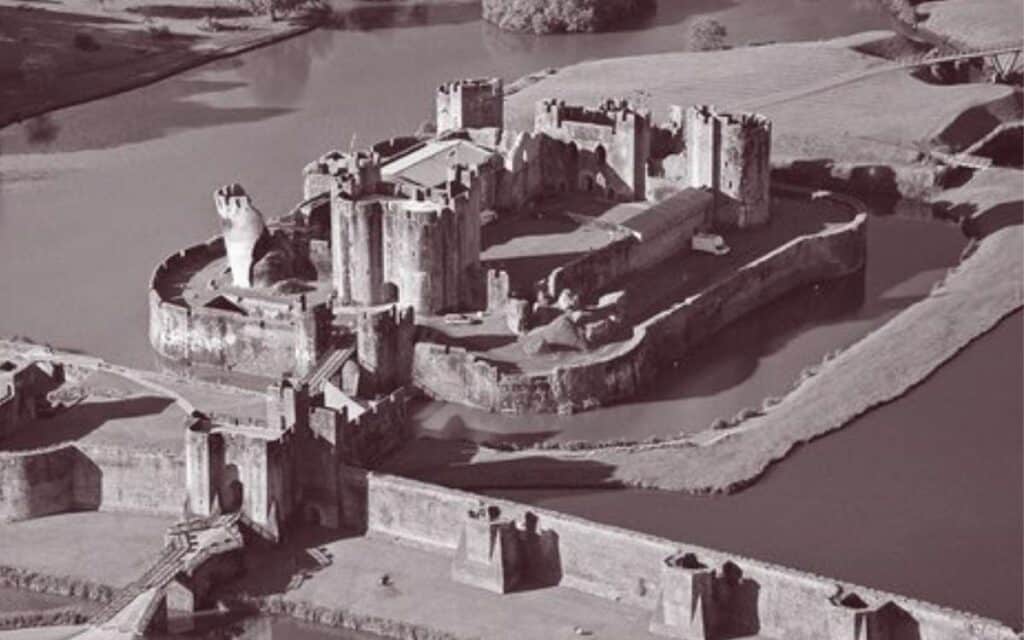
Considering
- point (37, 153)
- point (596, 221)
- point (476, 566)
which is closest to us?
point (476, 566)

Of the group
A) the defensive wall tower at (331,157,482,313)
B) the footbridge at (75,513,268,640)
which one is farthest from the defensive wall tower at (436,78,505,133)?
the footbridge at (75,513,268,640)

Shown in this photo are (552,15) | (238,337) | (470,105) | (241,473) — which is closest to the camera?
(241,473)

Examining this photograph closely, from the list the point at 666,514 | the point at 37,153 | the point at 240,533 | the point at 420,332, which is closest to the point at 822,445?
the point at 666,514

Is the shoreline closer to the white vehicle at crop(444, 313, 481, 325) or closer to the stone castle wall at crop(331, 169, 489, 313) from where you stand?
the white vehicle at crop(444, 313, 481, 325)

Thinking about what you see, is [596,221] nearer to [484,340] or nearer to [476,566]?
[484,340]

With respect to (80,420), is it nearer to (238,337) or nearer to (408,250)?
(238,337)

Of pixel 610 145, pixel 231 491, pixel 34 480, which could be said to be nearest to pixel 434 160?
pixel 610 145
